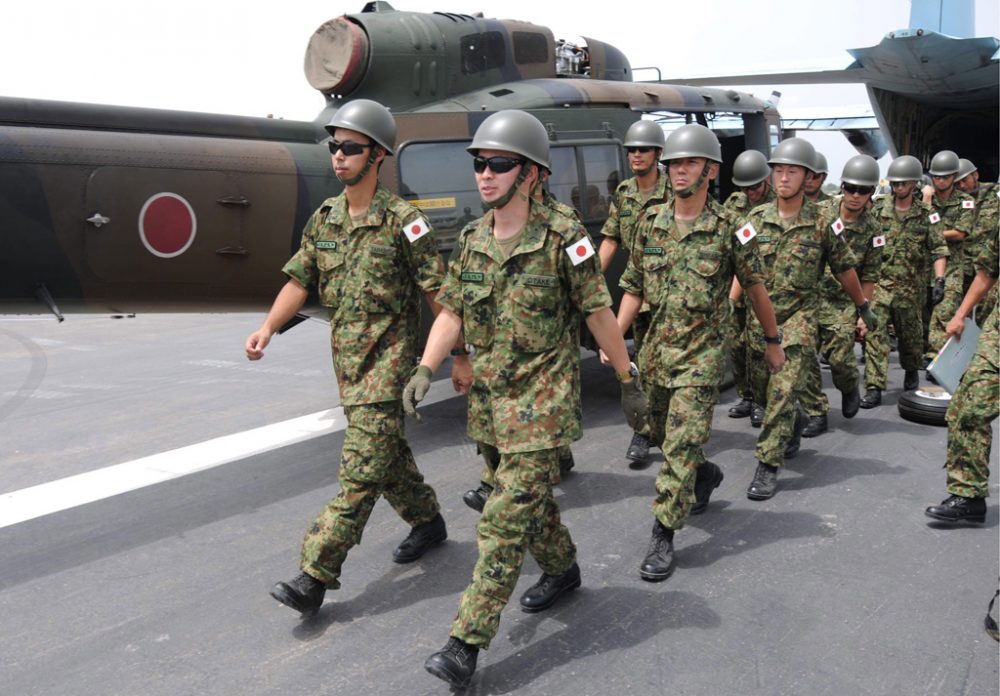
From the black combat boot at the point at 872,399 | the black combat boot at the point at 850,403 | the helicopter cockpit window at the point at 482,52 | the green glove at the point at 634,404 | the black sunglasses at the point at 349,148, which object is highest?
the helicopter cockpit window at the point at 482,52

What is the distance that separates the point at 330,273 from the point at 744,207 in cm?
388

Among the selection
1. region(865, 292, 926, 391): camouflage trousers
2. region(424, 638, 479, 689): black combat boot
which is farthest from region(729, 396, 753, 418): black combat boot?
region(424, 638, 479, 689): black combat boot

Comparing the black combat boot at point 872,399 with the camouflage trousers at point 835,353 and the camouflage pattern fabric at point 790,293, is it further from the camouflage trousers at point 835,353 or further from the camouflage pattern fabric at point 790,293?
the camouflage pattern fabric at point 790,293

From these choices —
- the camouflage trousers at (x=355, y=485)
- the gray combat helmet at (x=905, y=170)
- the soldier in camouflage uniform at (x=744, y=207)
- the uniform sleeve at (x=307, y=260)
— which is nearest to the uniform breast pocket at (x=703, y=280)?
the camouflage trousers at (x=355, y=485)

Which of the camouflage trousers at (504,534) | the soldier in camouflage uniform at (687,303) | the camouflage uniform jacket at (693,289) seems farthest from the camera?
the camouflage uniform jacket at (693,289)

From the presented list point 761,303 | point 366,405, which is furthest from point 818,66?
point 366,405

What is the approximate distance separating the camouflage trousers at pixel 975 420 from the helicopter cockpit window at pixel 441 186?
3144mm

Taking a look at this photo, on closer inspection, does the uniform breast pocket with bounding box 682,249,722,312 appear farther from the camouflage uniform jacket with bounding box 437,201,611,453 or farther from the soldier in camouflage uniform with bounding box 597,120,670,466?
the soldier in camouflage uniform with bounding box 597,120,670,466

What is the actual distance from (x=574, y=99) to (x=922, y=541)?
4.11m

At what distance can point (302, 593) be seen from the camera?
3.72m

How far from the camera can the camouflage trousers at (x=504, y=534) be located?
3260mm

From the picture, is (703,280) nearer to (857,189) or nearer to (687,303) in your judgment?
(687,303)

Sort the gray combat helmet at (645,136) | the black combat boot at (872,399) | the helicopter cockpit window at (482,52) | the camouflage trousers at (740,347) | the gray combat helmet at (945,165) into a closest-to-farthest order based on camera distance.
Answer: the gray combat helmet at (645,136), the camouflage trousers at (740,347), the helicopter cockpit window at (482,52), the black combat boot at (872,399), the gray combat helmet at (945,165)

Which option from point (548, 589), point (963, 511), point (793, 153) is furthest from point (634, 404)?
point (793, 153)
